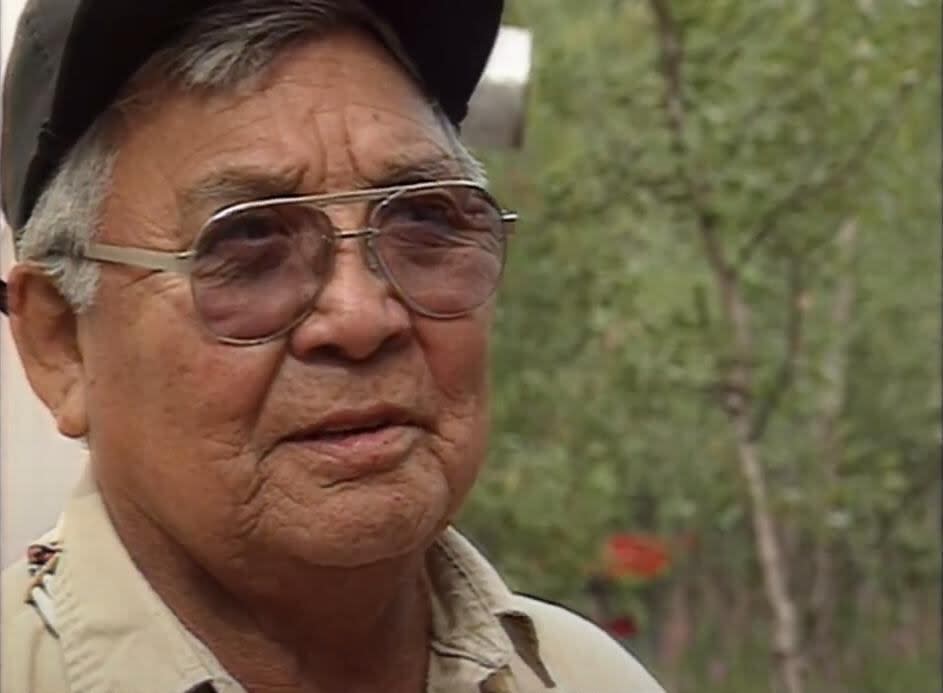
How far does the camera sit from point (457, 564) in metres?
1.22

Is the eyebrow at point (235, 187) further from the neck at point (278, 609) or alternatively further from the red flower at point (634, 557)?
the red flower at point (634, 557)

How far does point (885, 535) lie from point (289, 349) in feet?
6.36

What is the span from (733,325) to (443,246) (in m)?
1.31

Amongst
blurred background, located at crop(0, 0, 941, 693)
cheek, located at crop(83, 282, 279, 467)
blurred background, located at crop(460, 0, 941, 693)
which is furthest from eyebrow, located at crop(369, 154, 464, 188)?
blurred background, located at crop(460, 0, 941, 693)

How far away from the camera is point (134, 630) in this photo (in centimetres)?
106

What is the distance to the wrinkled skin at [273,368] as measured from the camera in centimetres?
101

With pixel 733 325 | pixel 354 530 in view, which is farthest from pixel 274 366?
pixel 733 325

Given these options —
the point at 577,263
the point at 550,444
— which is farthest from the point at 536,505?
the point at 577,263

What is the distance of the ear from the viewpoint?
43.1 inches

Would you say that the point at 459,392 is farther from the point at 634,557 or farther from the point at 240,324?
the point at 634,557

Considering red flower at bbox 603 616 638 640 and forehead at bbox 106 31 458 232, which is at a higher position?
forehead at bbox 106 31 458 232

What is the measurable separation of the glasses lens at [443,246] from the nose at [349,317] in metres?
0.02

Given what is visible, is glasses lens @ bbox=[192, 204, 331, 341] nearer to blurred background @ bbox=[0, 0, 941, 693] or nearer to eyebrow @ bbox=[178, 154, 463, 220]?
eyebrow @ bbox=[178, 154, 463, 220]

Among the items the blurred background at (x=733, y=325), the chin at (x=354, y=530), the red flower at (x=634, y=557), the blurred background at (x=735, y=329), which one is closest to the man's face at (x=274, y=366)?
the chin at (x=354, y=530)
